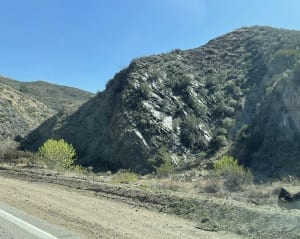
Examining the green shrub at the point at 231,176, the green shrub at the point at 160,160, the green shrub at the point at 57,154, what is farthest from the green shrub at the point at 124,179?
the green shrub at the point at 57,154

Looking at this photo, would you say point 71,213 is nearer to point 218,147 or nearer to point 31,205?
point 31,205

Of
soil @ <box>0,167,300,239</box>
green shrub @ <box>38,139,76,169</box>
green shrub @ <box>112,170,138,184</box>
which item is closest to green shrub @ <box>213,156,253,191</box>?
green shrub @ <box>112,170,138,184</box>

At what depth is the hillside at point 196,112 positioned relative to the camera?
45.9 meters

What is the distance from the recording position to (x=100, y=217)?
40.7 feet

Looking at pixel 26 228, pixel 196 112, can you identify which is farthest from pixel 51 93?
pixel 26 228

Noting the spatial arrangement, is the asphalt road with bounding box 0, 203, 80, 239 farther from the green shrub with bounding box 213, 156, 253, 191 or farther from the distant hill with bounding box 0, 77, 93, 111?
the distant hill with bounding box 0, 77, 93, 111

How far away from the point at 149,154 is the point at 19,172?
21521 mm

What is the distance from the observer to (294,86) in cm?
4547

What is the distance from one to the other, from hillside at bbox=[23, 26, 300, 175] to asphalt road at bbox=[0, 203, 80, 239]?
29.4 meters

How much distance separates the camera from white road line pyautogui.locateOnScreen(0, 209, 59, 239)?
380 inches

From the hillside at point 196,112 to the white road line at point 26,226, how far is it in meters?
29.4

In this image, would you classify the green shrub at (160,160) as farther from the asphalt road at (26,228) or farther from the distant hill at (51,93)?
the distant hill at (51,93)

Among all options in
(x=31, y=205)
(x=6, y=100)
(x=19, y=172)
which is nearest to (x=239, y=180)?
(x=19, y=172)

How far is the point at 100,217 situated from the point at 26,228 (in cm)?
245
